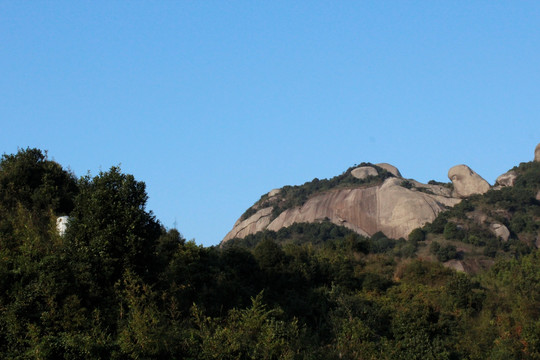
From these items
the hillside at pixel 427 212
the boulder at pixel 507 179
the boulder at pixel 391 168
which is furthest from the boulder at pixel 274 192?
the boulder at pixel 507 179

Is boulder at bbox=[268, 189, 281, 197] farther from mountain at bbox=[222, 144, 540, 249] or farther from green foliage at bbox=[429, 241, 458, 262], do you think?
green foliage at bbox=[429, 241, 458, 262]

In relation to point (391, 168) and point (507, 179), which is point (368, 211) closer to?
point (507, 179)

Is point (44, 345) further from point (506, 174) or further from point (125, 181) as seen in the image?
point (506, 174)

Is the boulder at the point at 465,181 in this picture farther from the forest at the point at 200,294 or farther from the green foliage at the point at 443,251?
the forest at the point at 200,294

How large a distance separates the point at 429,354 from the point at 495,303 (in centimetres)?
1006

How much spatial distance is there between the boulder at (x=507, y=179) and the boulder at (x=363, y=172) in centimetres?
1928

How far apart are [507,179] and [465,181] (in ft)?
28.4

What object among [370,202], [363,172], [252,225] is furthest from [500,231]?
[252,225]

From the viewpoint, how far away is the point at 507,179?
330 feet

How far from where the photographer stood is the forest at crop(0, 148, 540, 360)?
769 inches

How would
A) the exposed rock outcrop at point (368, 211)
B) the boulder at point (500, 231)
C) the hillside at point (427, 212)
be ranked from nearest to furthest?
the hillside at point (427, 212), the boulder at point (500, 231), the exposed rock outcrop at point (368, 211)

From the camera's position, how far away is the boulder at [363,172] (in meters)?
113

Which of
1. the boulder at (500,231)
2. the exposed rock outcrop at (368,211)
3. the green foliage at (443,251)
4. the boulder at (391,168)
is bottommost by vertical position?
the green foliage at (443,251)

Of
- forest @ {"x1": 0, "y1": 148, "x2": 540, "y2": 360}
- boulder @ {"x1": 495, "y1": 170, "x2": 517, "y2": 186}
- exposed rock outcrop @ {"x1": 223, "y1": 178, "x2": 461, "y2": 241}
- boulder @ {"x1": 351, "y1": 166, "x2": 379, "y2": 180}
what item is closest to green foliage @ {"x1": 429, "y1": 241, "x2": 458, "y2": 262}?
exposed rock outcrop @ {"x1": 223, "y1": 178, "x2": 461, "y2": 241}
